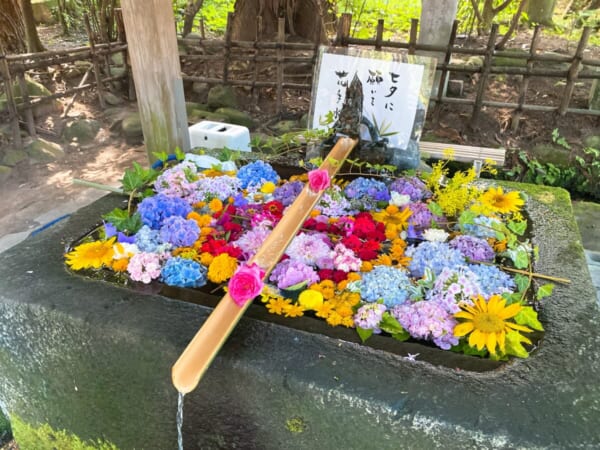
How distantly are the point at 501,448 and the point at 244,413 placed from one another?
760mm

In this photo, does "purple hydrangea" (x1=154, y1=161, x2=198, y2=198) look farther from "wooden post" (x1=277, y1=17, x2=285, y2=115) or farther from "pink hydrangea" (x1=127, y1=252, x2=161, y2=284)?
"wooden post" (x1=277, y1=17, x2=285, y2=115)

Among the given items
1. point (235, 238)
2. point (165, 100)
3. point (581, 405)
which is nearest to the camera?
point (581, 405)

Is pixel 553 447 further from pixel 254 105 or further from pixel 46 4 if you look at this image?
pixel 46 4

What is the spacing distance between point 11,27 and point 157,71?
17.7ft

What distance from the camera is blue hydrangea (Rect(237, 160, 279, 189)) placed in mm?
2439

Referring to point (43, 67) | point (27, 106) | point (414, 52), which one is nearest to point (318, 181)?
point (414, 52)

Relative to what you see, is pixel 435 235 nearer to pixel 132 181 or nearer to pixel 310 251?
pixel 310 251

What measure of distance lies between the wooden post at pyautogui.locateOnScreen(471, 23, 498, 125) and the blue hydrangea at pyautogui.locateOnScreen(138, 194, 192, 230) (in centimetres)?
485

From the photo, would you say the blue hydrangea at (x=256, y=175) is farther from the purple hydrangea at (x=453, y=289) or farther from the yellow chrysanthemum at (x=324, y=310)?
the purple hydrangea at (x=453, y=289)

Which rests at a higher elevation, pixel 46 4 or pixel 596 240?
pixel 46 4

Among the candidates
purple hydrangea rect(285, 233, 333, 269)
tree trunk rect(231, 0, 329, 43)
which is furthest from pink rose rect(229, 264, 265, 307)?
tree trunk rect(231, 0, 329, 43)

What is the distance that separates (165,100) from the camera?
9.45 feet

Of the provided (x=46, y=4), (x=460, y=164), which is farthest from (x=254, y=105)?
(x=46, y=4)

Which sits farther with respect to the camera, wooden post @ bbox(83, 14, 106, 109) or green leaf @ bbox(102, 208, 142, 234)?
wooden post @ bbox(83, 14, 106, 109)
